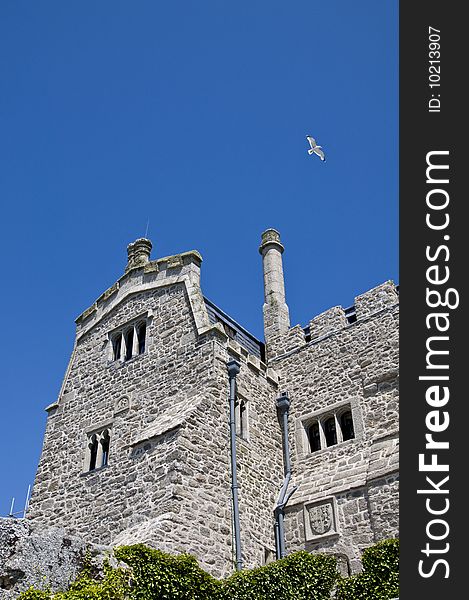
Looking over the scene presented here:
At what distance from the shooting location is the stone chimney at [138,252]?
68.2 feet

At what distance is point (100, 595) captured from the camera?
10.7 meters

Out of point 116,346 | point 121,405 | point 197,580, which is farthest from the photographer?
point 116,346

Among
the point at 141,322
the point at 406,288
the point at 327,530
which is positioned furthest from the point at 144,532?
the point at 406,288

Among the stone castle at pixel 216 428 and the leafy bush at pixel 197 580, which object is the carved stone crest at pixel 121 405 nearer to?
the stone castle at pixel 216 428

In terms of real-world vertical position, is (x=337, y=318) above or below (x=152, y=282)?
below

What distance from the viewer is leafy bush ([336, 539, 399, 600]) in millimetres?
11445

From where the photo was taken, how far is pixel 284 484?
17.0 m

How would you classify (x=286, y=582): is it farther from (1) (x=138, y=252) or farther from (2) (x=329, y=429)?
(1) (x=138, y=252)

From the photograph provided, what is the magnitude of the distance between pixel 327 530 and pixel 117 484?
4782 millimetres

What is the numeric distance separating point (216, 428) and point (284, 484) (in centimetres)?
254

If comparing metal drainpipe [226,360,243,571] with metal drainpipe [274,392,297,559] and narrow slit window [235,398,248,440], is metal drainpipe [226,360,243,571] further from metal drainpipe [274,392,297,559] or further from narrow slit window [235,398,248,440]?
metal drainpipe [274,392,297,559]

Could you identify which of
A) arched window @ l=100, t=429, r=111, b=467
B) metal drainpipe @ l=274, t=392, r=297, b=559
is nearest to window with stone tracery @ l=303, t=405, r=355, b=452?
metal drainpipe @ l=274, t=392, r=297, b=559

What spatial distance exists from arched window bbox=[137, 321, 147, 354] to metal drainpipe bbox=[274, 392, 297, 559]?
12.7 ft

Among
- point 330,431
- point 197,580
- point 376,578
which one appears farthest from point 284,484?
point 376,578
